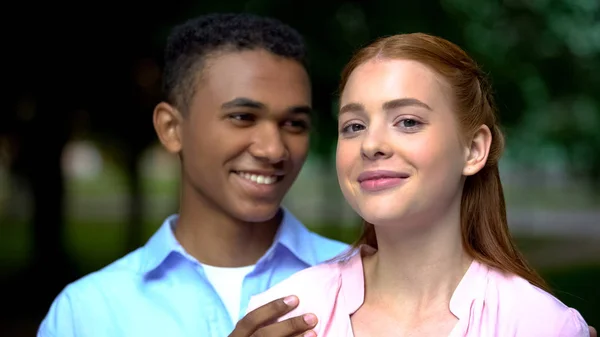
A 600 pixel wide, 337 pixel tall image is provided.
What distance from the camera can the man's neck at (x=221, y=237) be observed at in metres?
3.25

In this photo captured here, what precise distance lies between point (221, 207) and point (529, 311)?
1403 mm

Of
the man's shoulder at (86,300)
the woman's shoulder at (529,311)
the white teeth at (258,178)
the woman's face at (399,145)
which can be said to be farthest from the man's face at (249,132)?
the woman's shoulder at (529,311)

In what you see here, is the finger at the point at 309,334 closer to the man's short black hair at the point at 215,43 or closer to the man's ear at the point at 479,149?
the man's ear at the point at 479,149

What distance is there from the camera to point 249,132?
10.2 feet

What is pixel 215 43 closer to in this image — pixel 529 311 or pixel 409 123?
pixel 409 123

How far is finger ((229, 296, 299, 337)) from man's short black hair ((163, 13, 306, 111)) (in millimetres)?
1156

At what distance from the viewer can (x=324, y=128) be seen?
12906mm

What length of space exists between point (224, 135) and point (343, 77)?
76cm

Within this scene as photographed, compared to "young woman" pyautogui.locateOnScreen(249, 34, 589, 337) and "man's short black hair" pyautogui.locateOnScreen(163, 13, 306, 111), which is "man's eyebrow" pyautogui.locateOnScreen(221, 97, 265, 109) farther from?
"young woman" pyautogui.locateOnScreen(249, 34, 589, 337)

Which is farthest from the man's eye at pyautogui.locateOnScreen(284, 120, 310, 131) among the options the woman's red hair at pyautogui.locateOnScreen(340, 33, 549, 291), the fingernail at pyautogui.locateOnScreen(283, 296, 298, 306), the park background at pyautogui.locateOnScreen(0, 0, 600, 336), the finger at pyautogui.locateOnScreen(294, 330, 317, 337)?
Answer: the park background at pyautogui.locateOnScreen(0, 0, 600, 336)

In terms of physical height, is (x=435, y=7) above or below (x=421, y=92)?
above

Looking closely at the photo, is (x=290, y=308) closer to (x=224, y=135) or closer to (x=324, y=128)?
(x=224, y=135)

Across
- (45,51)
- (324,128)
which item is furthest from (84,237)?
(45,51)

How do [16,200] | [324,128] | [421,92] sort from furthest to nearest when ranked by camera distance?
1. [16,200]
2. [324,128]
3. [421,92]
